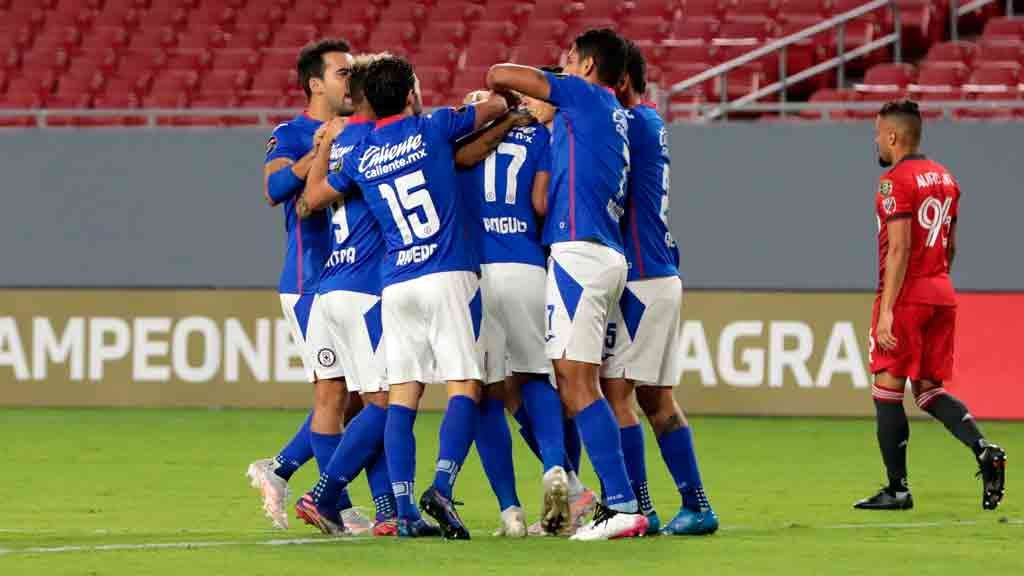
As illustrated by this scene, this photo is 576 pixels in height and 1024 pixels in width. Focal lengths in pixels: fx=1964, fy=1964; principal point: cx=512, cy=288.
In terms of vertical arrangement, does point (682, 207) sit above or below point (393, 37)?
below

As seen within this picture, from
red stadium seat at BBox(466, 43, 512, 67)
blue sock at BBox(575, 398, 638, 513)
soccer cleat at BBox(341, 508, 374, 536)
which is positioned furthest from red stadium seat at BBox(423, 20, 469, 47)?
blue sock at BBox(575, 398, 638, 513)

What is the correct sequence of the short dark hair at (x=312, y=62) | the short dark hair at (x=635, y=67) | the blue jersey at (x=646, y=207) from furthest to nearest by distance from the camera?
the short dark hair at (x=312, y=62) < the short dark hair at (x=635, y=67) < the blue jersey at (x=646, y=207)

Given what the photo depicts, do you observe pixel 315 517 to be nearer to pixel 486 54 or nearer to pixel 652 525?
pixel 652 525

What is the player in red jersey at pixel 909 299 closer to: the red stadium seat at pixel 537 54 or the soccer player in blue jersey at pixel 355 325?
the soccer player in blue jersey at pixel 355 325

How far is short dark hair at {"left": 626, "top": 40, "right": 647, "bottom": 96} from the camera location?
28.6 ft

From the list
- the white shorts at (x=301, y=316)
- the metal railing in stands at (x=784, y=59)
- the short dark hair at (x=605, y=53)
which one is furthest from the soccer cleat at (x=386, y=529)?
the metal railing in stands at (x=784, y=59)

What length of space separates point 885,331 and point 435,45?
412 inches

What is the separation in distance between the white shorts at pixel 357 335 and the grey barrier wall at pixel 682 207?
7782mm

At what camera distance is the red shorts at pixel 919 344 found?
998cm

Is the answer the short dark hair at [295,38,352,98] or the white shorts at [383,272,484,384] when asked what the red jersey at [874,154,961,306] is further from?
the short dark hair at [295,38,352,98]

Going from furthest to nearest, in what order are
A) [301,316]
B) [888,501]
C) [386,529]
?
[888,501]
[301,316]
[386,529]

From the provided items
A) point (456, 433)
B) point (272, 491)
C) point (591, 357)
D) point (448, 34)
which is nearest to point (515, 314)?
point (591, 357)

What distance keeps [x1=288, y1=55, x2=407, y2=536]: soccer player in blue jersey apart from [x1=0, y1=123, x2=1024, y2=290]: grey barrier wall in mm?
7789

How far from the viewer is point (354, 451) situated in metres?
8.66
